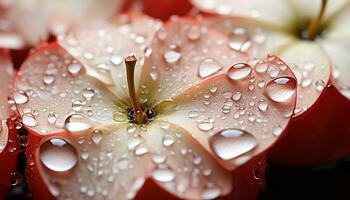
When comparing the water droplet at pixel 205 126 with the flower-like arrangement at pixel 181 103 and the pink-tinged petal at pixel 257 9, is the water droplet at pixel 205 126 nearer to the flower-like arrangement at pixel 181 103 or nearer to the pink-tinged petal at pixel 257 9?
the flower-like arrangement at pixel 181 103

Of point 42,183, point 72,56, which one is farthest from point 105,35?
point 42,183

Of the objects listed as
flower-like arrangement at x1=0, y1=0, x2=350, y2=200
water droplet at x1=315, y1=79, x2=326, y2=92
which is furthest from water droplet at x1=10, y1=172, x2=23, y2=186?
water droplet at x1=315, y1=79, x2=326, y2=92

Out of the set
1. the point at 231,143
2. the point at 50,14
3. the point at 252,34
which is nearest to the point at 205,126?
the point at 231,143

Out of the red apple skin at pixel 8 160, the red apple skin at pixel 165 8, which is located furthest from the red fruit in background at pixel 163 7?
the red apple skin at pixel 8 160

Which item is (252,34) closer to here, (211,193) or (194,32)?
(194,32)

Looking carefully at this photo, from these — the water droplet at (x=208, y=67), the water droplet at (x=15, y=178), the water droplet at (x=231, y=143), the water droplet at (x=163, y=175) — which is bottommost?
the water droplet at (x=15, y=178)

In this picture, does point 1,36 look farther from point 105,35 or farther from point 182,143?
point 182,143
